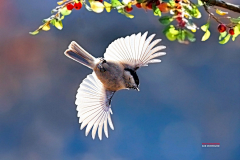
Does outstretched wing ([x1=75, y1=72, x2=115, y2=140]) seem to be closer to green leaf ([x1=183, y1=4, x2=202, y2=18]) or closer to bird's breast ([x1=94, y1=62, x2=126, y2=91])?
bird's breast ([x1=94, y1=62, x2=126, y2=91])

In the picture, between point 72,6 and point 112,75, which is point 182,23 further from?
point 112,75

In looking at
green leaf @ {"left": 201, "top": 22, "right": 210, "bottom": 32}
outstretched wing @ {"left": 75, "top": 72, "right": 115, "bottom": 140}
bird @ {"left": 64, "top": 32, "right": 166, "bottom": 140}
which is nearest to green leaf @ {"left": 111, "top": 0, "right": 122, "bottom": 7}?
green leaf @ {"left": 201, "top": 22, "right": 210, "bottom": 32}

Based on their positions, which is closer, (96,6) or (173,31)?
(173,31)

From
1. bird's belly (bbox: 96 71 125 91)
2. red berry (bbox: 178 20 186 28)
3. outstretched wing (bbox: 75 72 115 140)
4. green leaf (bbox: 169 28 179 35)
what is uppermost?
red berry (bbox: 178 20 186 28)

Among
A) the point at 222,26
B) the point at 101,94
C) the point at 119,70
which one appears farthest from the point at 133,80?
the point at 222,26

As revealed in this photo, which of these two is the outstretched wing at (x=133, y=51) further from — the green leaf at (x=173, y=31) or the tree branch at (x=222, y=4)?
the green leaf at (x=173, y=31)

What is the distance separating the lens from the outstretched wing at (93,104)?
1228 millimetres

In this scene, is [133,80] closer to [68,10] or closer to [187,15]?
[68,10]

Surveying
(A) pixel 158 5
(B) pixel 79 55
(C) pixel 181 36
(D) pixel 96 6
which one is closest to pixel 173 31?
(C) pixel 181 36

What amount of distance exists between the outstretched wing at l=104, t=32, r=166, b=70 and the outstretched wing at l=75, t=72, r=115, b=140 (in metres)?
0.18

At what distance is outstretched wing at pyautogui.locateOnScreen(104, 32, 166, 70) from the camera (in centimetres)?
103

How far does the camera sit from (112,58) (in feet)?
3.61

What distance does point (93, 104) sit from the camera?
1.27 meters

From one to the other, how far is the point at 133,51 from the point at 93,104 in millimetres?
342
